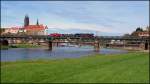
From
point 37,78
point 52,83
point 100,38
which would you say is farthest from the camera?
point 100,38

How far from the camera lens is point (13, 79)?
→ 1839 centimetres

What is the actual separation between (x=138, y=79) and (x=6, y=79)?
22.8ft

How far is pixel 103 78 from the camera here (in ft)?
65.1

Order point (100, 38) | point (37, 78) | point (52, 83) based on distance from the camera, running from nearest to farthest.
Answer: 1. point (52, 83)
2. point (37, 78)
3. point (100, 38)

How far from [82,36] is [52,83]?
521 ft

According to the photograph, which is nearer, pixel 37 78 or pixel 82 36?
pixel 37 78

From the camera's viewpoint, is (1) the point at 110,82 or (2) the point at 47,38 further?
(2) the point at 47,38

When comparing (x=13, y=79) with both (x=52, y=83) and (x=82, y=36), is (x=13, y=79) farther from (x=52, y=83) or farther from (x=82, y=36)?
(x=82, y=36)

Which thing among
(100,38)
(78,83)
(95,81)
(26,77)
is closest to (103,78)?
(95,81)

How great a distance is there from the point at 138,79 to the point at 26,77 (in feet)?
19.6

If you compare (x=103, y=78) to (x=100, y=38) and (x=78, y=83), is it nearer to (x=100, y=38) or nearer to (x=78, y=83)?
(x=78, y=83)

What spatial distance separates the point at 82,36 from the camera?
17612 cm

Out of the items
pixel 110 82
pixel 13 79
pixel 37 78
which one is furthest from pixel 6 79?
pixel 110 82

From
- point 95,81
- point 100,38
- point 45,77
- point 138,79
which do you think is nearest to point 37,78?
point 45,77
